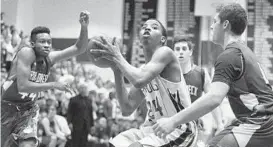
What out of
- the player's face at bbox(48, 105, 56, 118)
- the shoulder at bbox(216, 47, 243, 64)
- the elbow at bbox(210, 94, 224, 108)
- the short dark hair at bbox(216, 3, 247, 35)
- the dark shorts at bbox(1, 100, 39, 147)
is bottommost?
the player's face at bbox(48, 105, 56, 118)

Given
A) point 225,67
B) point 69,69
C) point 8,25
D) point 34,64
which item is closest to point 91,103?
point 69,69

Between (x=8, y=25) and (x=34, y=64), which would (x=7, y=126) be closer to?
(x=34, y=64)

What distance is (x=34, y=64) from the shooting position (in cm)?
436

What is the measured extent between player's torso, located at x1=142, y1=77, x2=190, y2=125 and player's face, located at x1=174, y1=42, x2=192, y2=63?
1.52m

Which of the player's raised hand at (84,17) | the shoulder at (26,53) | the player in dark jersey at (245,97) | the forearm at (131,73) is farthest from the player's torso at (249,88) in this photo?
the shoulder at (26,53)

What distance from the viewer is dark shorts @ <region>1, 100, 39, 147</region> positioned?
4.46 metres

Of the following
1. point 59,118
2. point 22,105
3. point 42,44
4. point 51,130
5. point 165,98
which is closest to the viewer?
point 165,98

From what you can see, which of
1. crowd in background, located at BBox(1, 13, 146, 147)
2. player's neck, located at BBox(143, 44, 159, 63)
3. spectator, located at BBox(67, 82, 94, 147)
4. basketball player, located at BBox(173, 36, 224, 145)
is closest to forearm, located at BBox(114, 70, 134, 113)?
player's neck, located at BBox(143, 44, 159, 63)

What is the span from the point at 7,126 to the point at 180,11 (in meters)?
2.69

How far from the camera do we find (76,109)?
7.68 m

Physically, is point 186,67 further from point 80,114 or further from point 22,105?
point 80,114

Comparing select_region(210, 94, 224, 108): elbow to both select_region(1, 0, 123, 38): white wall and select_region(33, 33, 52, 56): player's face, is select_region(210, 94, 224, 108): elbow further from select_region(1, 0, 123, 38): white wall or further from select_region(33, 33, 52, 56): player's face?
select_region(33, 33, 52, 56): player's face

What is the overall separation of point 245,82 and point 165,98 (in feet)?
2.87

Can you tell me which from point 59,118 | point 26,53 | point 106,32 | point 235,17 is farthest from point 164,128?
point 59,118
